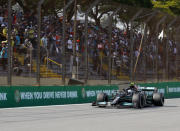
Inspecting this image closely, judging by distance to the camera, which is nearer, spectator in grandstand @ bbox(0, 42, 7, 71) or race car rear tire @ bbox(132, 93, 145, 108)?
race car rear tire @ bbox(132, 93, 145, 108)

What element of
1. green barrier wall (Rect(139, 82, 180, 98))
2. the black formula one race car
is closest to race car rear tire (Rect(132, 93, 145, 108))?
the black formula one race car

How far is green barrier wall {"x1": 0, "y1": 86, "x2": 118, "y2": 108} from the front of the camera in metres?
18.4

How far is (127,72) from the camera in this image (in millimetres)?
29203

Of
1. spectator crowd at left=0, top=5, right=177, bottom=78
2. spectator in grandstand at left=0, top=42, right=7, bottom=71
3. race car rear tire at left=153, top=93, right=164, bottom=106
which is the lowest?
race car rear tire at left=153, top=93, right=164, bottom=106

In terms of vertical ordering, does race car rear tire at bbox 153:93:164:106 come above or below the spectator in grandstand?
below

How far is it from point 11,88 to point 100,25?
38.6 ft

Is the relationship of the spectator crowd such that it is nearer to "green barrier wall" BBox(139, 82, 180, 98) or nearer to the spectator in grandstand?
the spectator in grandstand

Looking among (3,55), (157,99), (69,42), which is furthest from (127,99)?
(69,42)

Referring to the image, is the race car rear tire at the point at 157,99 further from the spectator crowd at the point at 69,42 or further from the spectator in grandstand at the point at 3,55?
the spectator in grandstand at the point at 3,55

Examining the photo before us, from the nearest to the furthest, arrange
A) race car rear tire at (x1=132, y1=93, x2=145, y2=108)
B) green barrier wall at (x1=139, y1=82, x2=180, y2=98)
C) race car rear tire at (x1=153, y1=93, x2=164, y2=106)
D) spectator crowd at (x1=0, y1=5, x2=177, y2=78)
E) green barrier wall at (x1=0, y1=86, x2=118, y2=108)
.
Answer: race car rear tire at (x1=132, y1=93, x2=145, y2=108) < green barrier wall at (x1=0, y1=86, x2=118, y2=108) < race car rear tire at (x1=153, y1=93, x2=164, y2=106) < spectator crowd at (x1=0, y1=5, x2=177, y2=78) < green barrier wall at (x1=139, y1=82, x2=180, y2=98)

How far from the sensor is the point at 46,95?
20125mm

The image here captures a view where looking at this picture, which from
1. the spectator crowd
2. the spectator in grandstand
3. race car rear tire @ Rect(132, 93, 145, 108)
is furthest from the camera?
the spectator crowd

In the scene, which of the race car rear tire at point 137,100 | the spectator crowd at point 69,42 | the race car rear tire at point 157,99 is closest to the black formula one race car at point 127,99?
the race car rear tire at point 137,100

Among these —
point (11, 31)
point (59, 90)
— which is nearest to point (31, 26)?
point (11, 31)
